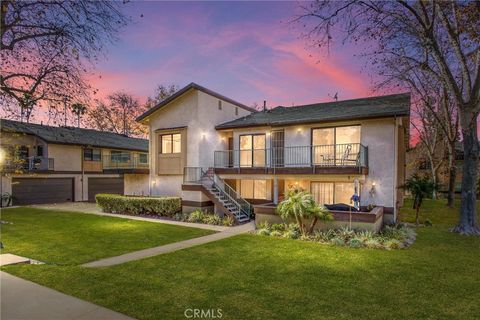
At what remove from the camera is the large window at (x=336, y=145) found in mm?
14742

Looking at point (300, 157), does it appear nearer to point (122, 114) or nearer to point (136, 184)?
point (136, 184)

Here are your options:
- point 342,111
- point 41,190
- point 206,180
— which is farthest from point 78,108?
point 41,190

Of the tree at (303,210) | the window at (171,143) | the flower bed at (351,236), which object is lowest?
the flower bed at (351,236)

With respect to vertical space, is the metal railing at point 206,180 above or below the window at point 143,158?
below

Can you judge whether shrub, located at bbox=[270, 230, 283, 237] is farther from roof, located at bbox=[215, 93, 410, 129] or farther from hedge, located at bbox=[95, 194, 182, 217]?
hedge, located at bbox=[95, 194, 182, 217]

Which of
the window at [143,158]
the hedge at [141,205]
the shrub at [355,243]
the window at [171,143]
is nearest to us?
the shrub at [355,243]

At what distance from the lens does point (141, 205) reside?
17719mm

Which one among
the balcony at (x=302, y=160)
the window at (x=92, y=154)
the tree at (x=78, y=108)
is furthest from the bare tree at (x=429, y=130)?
the window at (x=92, y=154)

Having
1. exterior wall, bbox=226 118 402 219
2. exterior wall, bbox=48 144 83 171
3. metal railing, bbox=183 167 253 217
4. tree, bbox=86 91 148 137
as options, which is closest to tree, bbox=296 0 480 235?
exterior wall, bbox=226 118 402 219

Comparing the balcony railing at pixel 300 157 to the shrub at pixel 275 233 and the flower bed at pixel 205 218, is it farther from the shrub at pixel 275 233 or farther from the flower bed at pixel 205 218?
the shrub at pixel 275 233

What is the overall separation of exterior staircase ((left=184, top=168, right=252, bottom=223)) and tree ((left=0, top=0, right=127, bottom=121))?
869cm

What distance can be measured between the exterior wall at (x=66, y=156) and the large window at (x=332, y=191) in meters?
21.7

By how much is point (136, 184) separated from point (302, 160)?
38.8 feet

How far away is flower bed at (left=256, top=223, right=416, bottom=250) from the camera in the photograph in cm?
1001
